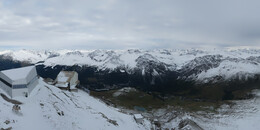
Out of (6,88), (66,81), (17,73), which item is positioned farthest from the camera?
(66,81)

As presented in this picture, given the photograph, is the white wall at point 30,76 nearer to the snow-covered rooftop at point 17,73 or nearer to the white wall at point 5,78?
the snow-covered rooftop at point 17,73

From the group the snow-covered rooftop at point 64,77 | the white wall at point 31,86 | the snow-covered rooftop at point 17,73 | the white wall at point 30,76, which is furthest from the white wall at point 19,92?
the snow-covered rooftop at point 64,77

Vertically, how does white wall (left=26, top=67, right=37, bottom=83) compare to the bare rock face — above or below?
above

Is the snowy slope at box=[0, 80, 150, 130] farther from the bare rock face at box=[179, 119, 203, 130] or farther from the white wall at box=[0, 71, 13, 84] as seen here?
the bare rock face at box=[179, 119, 203, 130]

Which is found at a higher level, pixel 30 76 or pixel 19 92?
pixel 30 76

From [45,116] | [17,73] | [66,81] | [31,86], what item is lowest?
[66,81]

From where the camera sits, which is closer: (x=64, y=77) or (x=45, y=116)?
(x=45, y=116)

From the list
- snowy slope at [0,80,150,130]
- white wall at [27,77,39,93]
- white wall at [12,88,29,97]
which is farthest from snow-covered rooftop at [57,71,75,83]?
white wall at [12,88,29,97]

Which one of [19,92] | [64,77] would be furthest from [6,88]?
[64,77]

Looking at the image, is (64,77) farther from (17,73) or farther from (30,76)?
(17,73)

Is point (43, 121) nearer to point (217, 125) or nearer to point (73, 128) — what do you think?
point (73, 128)

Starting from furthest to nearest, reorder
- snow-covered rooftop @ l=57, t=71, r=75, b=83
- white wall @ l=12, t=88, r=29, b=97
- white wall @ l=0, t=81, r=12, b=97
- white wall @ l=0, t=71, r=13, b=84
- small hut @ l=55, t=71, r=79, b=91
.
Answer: snow-covered rooftop @ l=57, t=71, r=75, b=83 < small hut @ l=55, t=71, r=79, b=91 < white wall @ l=0, t=71, r=13, b=84 < white wall @ l=0, t=81, r=12, b=97 < white wall @ l=12, t=88, r=29, b=97
